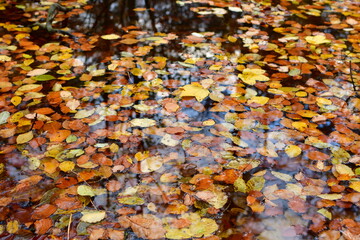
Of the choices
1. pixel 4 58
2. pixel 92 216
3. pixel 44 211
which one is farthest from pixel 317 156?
pixel 4 58

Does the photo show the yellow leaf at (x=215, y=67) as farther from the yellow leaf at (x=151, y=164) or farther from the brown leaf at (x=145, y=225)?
the brown leaf at (x=145, y=225)

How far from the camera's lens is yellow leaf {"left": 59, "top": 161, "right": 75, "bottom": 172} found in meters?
1.86

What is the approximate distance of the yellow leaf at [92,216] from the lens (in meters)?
1.60

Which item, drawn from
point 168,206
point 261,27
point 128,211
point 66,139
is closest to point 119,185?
point 128,211

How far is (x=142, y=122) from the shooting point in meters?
2.22

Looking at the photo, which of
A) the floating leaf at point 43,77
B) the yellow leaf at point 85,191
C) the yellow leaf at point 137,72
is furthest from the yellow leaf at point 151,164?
the floating leaf at point 43,77

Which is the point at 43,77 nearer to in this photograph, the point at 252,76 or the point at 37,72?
the point at 37,72

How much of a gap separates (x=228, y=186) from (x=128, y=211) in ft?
1.74

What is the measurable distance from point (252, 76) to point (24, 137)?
169cm

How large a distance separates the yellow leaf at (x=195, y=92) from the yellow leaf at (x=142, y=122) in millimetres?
379

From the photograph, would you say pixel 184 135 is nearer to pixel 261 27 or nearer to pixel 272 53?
pixel 272 53

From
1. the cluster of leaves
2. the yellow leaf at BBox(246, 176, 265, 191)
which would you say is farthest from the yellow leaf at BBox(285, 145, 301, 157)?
the yellow leaf at BBox(246, 176, 265, 191)

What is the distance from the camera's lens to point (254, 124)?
87.3 inches

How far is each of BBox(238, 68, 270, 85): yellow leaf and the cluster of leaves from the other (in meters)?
0.02
